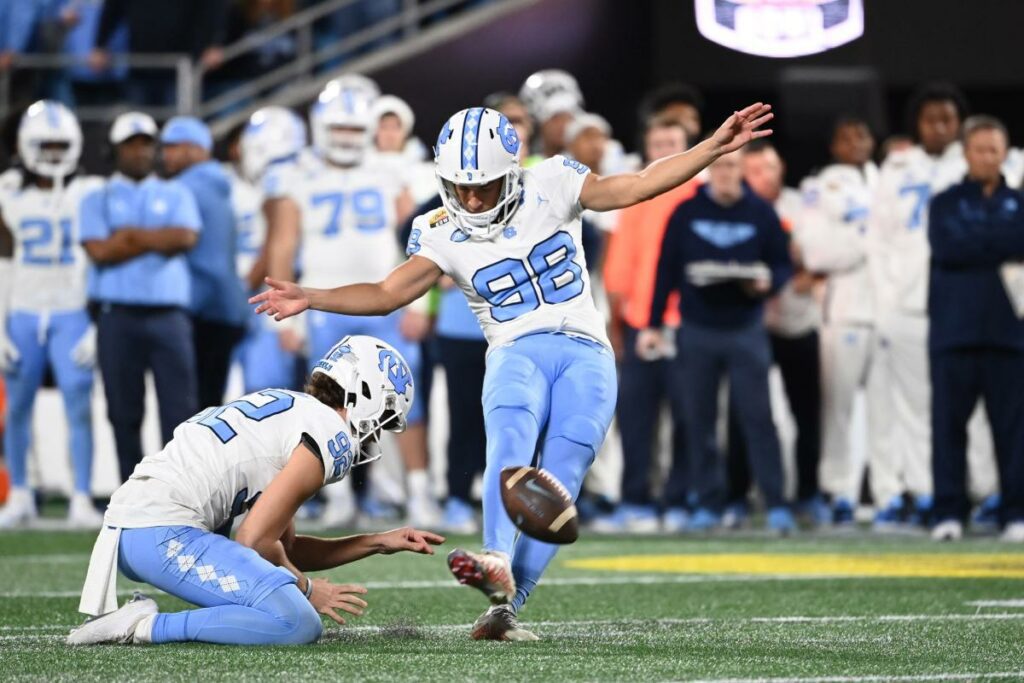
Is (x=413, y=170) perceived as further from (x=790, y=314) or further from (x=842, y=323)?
(x=842, y=323)

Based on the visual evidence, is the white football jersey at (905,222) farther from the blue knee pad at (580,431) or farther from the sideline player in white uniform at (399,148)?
the blue knee pad at (580,431)

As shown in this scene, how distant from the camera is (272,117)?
12.3 metres

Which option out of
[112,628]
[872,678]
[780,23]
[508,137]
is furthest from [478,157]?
[780,23]

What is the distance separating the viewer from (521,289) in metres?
6.05

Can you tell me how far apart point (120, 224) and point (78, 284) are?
0.93 metres

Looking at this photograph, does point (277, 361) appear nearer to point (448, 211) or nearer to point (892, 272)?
point (892, 272)

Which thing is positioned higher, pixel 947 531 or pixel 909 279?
pixel 909 279

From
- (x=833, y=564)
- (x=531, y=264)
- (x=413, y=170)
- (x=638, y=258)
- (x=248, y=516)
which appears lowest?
(x=833, y=564)

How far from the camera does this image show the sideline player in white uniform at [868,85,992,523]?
1102 cm

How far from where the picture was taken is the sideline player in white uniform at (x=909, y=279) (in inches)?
434

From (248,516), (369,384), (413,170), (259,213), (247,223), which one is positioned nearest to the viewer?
(248,516)

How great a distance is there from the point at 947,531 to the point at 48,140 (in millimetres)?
5291

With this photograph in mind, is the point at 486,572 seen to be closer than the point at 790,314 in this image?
Yes

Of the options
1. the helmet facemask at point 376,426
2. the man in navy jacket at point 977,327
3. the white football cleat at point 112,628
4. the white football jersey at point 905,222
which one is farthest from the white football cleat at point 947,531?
the white football cleat at point 112,628
